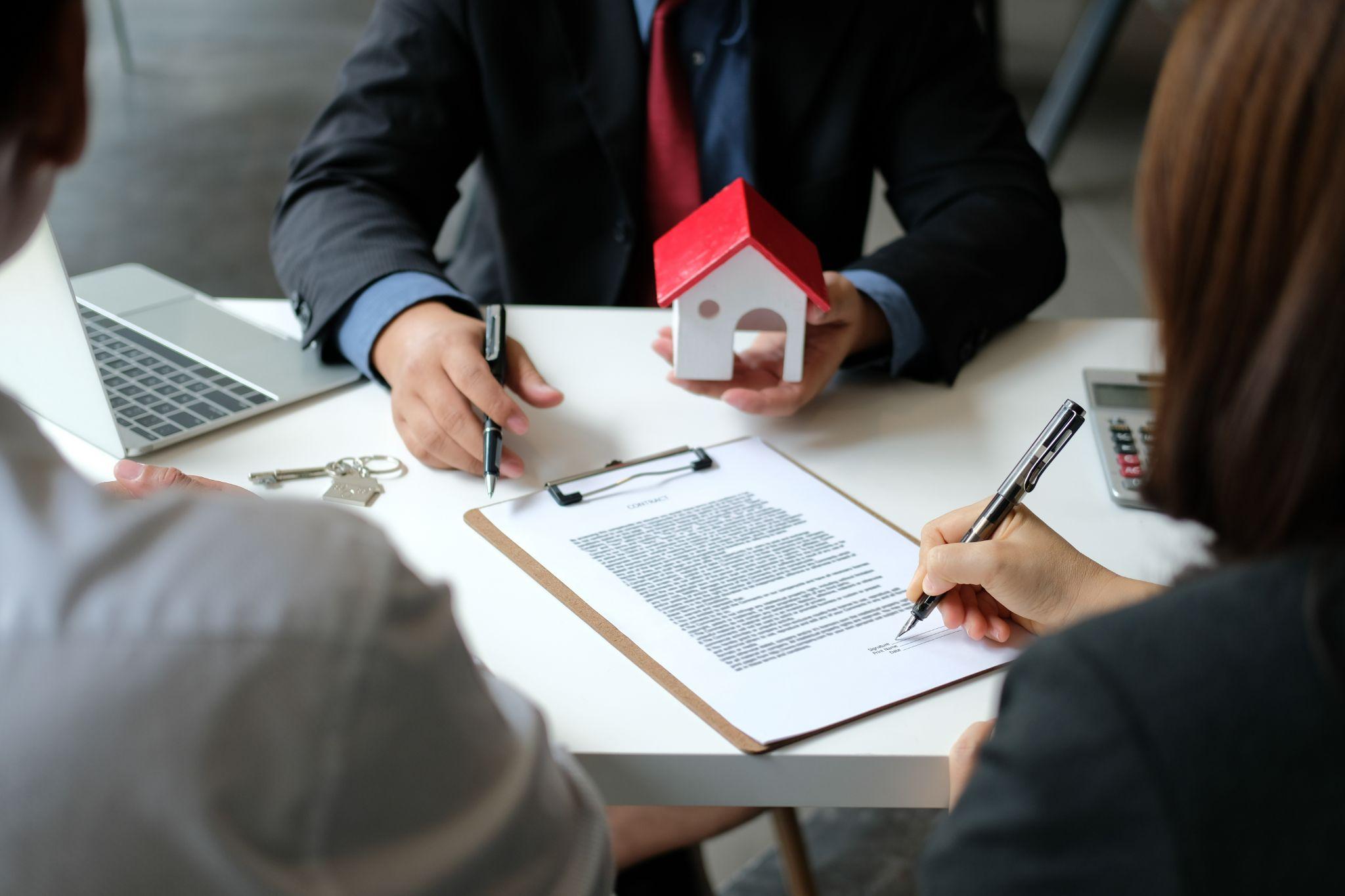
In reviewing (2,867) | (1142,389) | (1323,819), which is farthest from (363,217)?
(1323,819)

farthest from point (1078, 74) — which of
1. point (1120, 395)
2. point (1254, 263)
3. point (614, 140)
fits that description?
point (1254, 263)

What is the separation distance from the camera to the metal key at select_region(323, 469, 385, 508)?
875 millimetres

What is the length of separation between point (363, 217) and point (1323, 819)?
3.41ft

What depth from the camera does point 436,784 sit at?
1.47 feet

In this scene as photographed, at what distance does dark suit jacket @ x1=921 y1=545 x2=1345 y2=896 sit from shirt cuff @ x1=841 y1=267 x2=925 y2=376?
636 mm

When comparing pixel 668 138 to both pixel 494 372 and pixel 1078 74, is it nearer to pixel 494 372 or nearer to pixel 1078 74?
pixel 494 372

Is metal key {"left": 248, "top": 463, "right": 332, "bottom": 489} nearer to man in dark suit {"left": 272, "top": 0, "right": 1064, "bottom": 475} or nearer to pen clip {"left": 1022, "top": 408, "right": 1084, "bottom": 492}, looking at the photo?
man in dark suit {"left": 272, "top": 0, "right": 1064, "bottom": 475}

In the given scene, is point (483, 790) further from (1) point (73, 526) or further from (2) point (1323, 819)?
(2) point (1323, 819)

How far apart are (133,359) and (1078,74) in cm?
335

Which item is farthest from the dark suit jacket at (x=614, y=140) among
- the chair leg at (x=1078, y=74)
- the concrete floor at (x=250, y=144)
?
the chair leg at (x=1078, y=74)

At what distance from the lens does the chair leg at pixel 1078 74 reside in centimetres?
355

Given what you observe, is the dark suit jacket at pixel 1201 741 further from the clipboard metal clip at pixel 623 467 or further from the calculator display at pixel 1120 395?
the calculator display at pixel 1120 395

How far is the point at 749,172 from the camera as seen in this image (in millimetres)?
1406

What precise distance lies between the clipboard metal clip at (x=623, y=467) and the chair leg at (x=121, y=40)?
4.46 m
